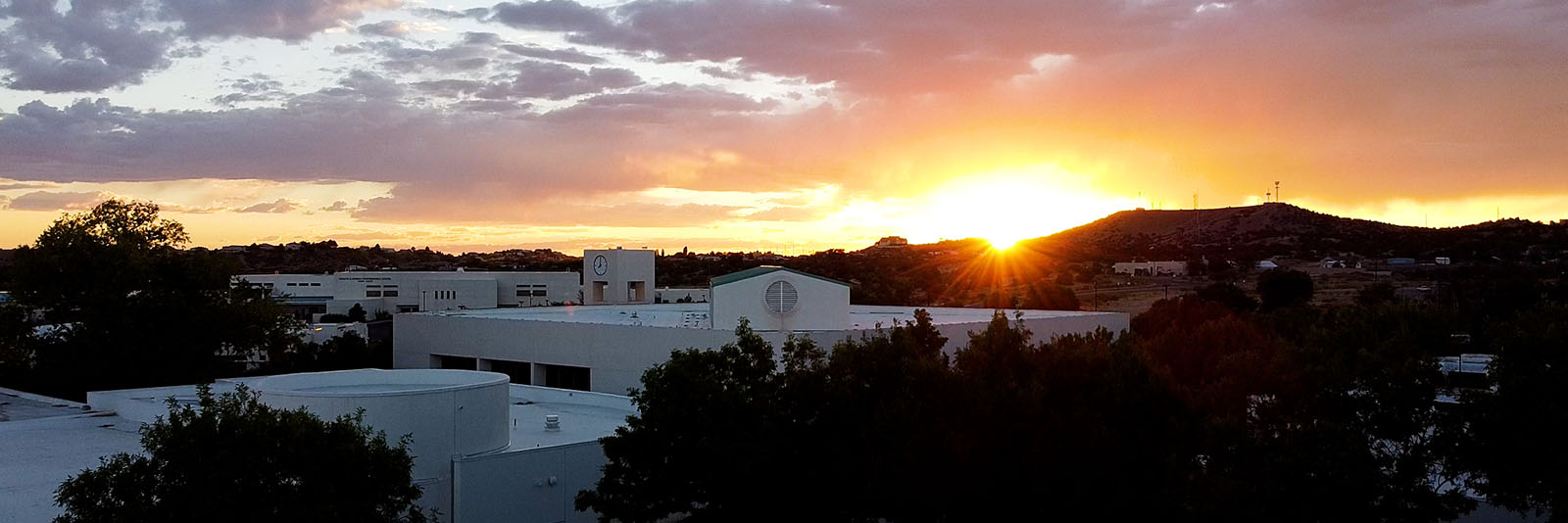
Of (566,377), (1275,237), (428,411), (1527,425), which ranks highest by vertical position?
(1275,237)

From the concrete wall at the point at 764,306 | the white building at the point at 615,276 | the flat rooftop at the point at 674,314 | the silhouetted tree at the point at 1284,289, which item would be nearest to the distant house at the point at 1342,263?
the silhouetted tree at the point at 1284,289

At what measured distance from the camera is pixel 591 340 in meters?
34.0

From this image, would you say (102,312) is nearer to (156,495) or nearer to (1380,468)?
(156,495)

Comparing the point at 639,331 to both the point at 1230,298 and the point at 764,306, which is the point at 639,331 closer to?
the point at 764,306

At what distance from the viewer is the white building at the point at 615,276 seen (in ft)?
172

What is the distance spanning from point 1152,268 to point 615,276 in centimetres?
5960

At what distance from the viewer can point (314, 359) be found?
4578 cm

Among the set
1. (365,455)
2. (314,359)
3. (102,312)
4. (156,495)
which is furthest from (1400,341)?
(314,359)

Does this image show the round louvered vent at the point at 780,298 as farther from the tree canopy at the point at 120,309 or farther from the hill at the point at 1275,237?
the hill at the point at 1275,237

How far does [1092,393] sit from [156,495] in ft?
41.4

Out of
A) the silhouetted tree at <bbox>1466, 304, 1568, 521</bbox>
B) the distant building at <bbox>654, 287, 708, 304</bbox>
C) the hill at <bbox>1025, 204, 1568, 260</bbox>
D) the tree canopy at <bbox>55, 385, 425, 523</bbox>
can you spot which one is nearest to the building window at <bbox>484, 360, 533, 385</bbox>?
the tree canopy at <bbox>55, 385, 425, 523</bbox>

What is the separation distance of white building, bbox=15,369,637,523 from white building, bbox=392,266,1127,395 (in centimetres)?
812

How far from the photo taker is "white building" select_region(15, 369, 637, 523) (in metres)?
19.0

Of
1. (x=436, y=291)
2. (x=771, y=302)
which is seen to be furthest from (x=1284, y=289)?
(x=436, y=291)
